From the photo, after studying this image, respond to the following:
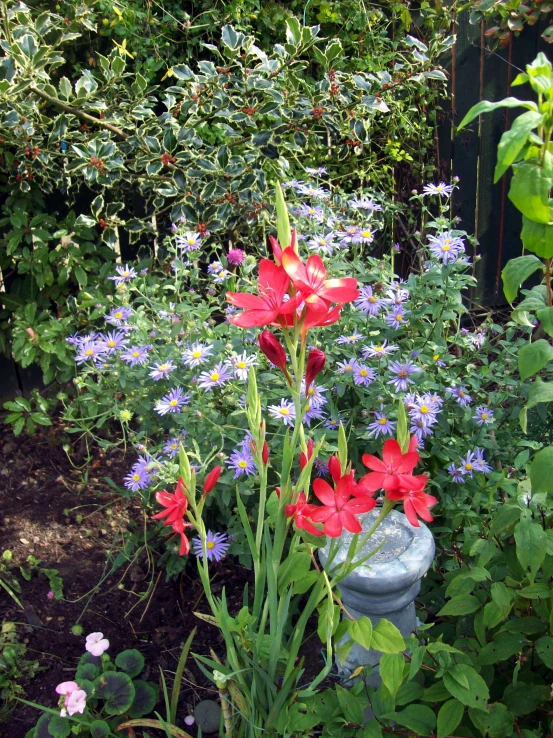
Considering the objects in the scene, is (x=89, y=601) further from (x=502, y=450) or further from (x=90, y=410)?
(x=502, y=450)

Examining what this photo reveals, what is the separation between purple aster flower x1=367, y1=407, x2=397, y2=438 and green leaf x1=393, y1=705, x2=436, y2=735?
0.70 meters

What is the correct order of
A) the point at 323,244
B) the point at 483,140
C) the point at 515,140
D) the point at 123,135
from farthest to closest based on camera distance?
the point at 483,140 < the point at 123,135 < the point at 323,244 < the point at 515,140

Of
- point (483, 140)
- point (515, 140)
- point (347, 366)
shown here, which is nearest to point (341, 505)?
point (515, 140)

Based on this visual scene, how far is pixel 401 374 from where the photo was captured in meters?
1.85

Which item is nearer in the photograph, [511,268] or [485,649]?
[511,268]

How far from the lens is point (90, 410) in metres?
Result: 2.21

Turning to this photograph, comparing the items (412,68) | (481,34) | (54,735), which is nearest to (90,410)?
(54,735)

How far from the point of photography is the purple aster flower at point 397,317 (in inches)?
78.0

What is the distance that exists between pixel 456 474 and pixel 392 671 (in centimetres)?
79

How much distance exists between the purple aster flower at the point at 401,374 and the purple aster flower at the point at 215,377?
42 cm

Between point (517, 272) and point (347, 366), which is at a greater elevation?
point (517, 272)

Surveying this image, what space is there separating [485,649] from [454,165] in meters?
3.18

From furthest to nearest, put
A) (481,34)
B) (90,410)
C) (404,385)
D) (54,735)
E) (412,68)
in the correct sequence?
(481,34), (412,68), (90,410), (404,385), (54,735)

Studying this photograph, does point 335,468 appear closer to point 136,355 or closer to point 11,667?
point 136,355
